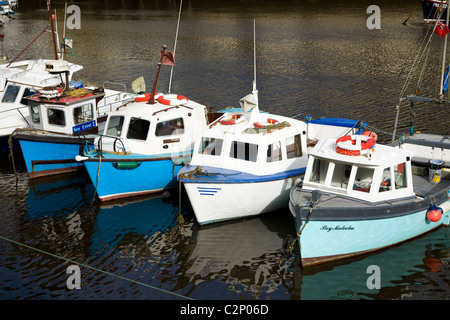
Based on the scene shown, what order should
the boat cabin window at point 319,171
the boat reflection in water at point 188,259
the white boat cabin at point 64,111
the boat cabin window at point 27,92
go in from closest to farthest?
the boat reflection in water at point 188,259 → the boat cabin window at point 319,171 → the white boat cabin at point 64,111 → the boat cabin window at point 27,92

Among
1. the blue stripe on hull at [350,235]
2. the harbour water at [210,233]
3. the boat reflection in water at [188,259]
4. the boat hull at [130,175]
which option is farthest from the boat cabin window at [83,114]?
the blue stripe on hull at [350,235]

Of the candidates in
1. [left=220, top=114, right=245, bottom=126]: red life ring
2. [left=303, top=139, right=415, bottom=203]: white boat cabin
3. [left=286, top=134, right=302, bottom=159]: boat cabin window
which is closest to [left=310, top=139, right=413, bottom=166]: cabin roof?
[left=303, top=139, right=415, bottom=203]: white boat cabin

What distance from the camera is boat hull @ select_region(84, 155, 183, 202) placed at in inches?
790

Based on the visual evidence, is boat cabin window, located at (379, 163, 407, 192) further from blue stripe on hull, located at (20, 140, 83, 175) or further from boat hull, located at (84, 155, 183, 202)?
blue stripe on hull, located at (20, 140, 83, 175)

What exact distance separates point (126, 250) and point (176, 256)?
5.61 feet

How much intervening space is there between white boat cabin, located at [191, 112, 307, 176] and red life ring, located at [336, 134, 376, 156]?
2.70 meters

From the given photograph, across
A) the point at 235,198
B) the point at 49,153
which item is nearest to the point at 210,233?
the point at 235,198

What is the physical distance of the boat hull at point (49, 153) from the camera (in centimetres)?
2225

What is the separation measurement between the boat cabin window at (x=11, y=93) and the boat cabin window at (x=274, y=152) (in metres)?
13.8

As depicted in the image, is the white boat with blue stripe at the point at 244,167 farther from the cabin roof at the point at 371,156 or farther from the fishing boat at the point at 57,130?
the fishing boat at the point at 57,130
